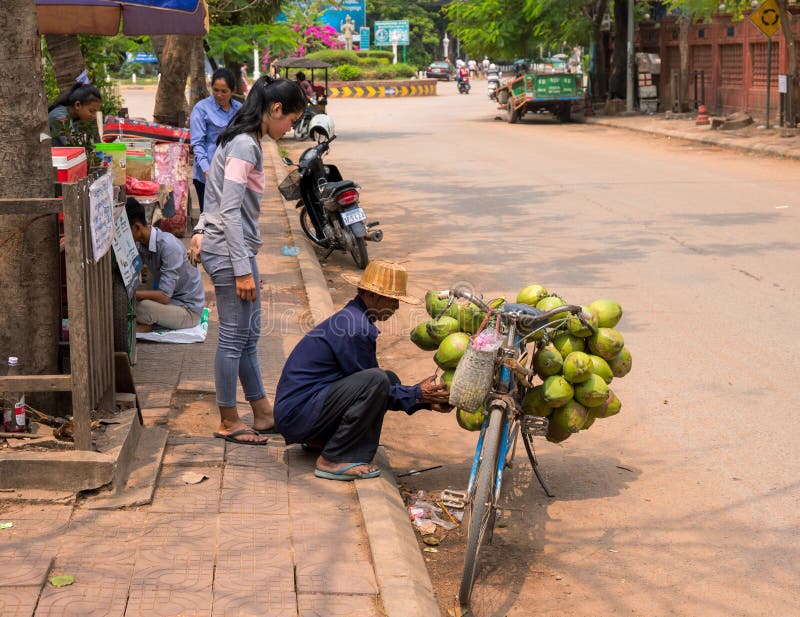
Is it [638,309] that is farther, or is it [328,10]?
[328,10]

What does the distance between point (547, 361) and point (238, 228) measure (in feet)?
5.29

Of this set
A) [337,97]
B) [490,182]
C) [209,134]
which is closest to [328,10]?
[337,97]

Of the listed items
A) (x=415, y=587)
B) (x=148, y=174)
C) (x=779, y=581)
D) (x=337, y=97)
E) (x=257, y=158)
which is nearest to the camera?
(x=415, y=587)

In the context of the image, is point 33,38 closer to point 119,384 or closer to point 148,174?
point 119,384

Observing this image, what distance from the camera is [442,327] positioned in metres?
4.88

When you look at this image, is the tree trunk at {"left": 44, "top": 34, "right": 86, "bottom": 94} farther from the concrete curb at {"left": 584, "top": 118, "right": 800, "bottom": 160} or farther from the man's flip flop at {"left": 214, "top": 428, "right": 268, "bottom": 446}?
the concrete curb at {"left": 584, "top": 118, "right": 800, "bottom": 160}

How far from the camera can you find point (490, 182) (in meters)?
16.8

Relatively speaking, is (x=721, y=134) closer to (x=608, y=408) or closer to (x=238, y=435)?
(x=608, y=408)

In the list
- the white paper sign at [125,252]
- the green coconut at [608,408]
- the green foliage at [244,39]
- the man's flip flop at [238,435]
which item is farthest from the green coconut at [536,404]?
the green foliage at [244,39]

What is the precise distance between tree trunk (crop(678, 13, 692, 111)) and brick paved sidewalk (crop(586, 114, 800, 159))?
2.81ft

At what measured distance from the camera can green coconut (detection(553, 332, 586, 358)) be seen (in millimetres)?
4825

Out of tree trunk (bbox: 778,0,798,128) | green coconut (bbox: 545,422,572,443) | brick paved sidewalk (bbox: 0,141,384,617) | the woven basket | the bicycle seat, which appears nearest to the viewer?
brick paved sidewalk (bbox: 0,141,384,617)

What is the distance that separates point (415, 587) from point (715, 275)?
21.3 ft

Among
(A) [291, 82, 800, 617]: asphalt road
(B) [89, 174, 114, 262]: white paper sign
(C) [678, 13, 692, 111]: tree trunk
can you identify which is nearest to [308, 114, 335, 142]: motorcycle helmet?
(A) [291, 82, 800, 617]: asphalt road
